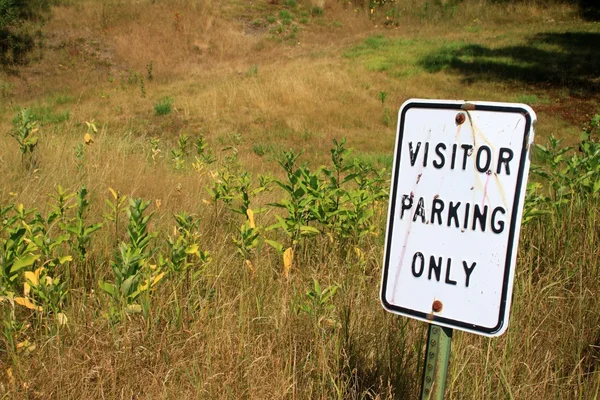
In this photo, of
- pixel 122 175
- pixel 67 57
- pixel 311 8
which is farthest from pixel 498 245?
pixel 311 8

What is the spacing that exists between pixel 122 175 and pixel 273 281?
2.45 metres

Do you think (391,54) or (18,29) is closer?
(391,54)

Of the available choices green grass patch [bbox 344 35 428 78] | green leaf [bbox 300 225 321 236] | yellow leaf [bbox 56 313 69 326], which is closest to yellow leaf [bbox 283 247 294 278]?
green leaf [bbox 300 225 321 236]

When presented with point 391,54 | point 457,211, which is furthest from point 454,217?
point 391,54

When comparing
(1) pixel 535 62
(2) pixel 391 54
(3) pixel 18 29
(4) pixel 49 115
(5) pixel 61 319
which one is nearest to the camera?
(5) pixel 61 319

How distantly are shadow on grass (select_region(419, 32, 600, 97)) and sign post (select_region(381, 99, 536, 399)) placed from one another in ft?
45.5

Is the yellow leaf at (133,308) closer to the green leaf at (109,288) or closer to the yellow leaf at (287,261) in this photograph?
the green leaf at (109,288)

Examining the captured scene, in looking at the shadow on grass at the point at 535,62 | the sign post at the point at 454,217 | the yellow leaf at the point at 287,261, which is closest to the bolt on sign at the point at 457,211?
the sign post at the point at 454,217

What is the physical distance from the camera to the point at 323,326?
104 inches

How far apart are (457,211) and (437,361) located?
18.3 inches

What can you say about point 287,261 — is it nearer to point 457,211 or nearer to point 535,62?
point 457,211

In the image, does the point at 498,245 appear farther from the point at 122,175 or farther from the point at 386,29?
the point at 386,29

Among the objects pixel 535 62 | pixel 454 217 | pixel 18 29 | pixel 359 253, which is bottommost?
pixel 359 253

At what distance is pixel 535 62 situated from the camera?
16.5 m
